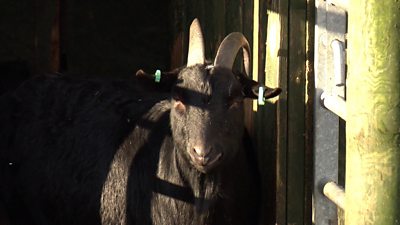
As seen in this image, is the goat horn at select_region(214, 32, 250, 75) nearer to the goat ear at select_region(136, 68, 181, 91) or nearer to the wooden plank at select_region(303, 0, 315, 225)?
the goat ear at select_region(136, 68, 181, 91)

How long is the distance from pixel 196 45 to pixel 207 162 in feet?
3.45

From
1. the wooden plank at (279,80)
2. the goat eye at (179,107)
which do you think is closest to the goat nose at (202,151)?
the goat eye at (179,107)

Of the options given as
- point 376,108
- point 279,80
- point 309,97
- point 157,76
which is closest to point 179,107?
point 157,76

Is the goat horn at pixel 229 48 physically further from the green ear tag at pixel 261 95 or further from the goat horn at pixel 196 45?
the green ear tag at pixel 261 95

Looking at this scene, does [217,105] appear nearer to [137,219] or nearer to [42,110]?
[137,219]

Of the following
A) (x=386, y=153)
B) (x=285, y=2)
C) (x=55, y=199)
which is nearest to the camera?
(x=386, y=153)

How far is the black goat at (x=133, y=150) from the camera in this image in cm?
621

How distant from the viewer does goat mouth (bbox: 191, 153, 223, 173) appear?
19.1ft

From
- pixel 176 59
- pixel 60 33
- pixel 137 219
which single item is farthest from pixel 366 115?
pixel 60 33

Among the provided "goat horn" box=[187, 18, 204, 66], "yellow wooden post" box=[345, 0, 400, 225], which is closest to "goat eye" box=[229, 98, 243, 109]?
"goat horn" box=[187, 18, 204, 66]

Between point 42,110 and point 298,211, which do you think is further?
point 42,110

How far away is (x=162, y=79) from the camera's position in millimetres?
6508

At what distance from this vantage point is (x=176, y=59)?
10.6m

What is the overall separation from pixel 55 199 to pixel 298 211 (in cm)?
245
